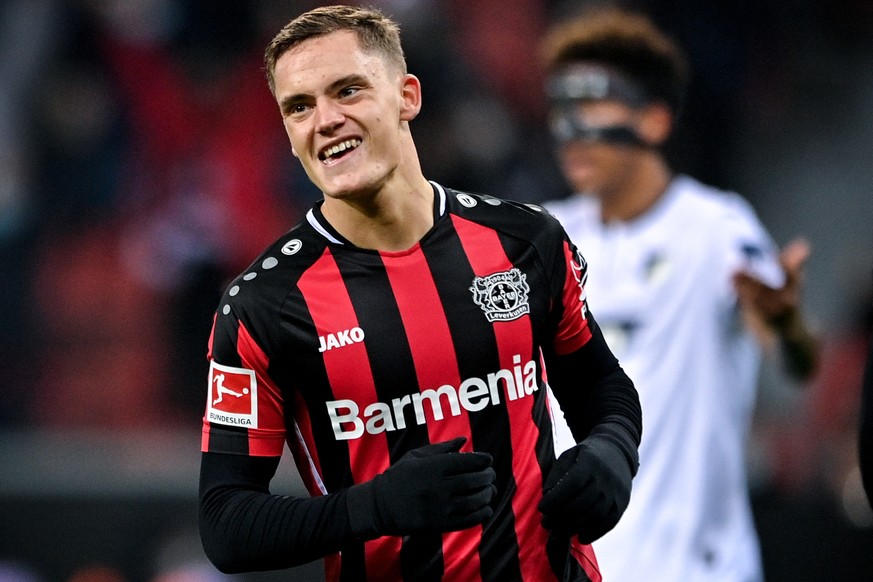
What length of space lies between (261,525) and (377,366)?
39 centimetres

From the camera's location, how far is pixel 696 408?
436 cm

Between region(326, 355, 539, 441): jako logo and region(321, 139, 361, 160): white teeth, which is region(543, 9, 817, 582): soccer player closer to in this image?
region(326, 355, 539, 441): jako logo

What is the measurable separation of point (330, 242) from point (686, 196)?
225 cm

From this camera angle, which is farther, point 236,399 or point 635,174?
point 635,174

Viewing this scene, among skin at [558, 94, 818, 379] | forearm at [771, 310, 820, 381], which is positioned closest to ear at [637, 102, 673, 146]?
skin at [558, 94, 818, 379]

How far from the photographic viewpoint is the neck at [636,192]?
4.71 meters

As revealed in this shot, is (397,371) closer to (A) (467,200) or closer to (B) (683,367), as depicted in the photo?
(A) (467,200)

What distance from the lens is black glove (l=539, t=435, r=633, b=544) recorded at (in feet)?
8.36

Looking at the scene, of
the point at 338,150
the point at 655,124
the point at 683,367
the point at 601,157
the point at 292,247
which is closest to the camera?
the point at 338,150

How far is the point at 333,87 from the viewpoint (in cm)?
265

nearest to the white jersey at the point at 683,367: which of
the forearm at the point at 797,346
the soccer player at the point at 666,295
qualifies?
the soccer player at the point at 666,295

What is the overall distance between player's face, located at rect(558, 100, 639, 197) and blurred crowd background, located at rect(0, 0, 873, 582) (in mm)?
2172

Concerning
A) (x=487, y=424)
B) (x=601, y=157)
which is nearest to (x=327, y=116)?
(x=487, y=424)

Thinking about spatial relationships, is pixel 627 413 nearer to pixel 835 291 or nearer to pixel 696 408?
pixel 696 408
